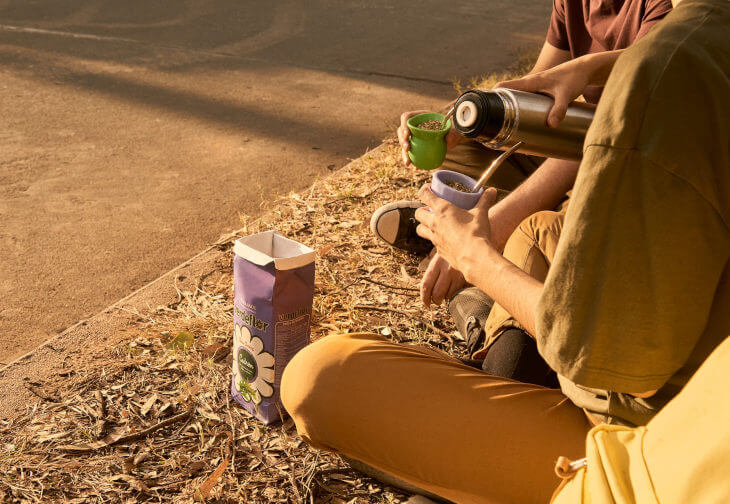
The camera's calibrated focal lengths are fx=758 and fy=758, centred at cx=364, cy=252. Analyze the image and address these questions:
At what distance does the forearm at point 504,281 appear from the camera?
5.39 feet

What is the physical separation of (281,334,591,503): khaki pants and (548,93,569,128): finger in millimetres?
657

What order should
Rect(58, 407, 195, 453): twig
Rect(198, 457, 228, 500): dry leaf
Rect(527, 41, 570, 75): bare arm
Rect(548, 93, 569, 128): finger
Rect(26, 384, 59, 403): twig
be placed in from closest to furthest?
Rect(548, 93, 569, 128): finger < Rect(198, 457, 228, 500): dry leaf < Rect(58, 407, 195, 453): twig < Rect(26, 384, 59, 403): twig < Rect(527, 41, 570, 75): bare arm

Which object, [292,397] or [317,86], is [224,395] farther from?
[317,86]

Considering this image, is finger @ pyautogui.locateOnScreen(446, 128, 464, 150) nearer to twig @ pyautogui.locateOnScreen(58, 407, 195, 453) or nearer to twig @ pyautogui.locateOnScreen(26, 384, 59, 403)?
twig @ pyautogui.locateOnScreen(58, 407, 195, 453)

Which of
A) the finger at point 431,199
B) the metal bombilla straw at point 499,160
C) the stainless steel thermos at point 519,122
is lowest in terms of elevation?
Result: the finger at point 431,199

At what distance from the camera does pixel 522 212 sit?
2.77 m

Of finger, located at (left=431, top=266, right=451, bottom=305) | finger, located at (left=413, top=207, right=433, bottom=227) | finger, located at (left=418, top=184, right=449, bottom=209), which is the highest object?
finger, located at (left=418, top=184, right=449, bottom=209)

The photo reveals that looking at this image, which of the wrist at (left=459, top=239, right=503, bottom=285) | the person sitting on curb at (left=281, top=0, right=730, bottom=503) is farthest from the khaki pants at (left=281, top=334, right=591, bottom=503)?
the wrist at (left=459, top=239, right=503, bottom=285)

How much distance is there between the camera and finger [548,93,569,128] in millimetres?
1877

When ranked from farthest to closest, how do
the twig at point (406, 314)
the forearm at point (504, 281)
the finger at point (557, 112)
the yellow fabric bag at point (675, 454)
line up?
the twig at point (406, 314) < the finger at point (557, 112) < the forearm at point (504, 281) < the yellow fabric bag at point (675, 454)

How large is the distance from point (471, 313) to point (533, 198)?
1.56 feet

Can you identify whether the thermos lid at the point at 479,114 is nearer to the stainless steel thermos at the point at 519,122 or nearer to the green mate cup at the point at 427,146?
the stainless steel thermos at the point at 519,122

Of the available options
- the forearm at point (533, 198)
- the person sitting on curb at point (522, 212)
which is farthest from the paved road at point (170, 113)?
the forearm at point (533, 198)

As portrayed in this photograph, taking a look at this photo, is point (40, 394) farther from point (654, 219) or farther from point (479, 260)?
point (654, 219)
